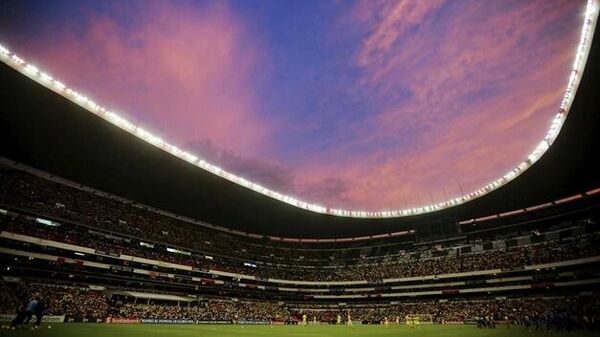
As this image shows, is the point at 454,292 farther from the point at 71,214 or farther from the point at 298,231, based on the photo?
the point at 71,214

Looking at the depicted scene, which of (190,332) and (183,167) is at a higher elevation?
(183,167)

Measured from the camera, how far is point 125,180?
4919 cm

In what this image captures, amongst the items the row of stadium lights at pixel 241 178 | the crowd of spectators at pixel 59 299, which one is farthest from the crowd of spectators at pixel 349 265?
the row of stadium lights at pixel 241 178

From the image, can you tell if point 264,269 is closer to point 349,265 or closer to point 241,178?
point 349,265

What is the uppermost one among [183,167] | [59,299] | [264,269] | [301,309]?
[183,167]

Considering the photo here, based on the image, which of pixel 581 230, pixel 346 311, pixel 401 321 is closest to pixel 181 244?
pixel 346 311

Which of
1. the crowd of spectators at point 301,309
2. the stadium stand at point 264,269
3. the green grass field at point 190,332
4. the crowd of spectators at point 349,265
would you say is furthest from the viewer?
the crowd of spectators at point 349,265

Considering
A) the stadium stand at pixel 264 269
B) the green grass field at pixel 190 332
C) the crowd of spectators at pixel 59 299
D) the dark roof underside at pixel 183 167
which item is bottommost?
the green grass field at pixel 190 332

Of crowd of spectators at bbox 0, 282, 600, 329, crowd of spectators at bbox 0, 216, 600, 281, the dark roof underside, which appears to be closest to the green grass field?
crowd of spectators at bbox 0, 282, 600, 329

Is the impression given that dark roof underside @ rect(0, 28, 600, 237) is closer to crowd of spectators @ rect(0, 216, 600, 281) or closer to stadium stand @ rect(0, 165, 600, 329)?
stadium stand @ rect(0, 165, 600, 329)

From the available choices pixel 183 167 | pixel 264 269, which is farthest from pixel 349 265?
pixel 183 167

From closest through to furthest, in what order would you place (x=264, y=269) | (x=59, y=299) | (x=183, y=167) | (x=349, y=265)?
(x=59, y=299), (x=183, y=167), (x=264, y=269), (x=349, y=265)

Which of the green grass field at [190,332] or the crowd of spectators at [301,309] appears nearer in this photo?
the green grass field at [190,332]

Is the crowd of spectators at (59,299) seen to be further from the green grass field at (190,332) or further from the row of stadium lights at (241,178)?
the row of stadium lights at (241,178)
